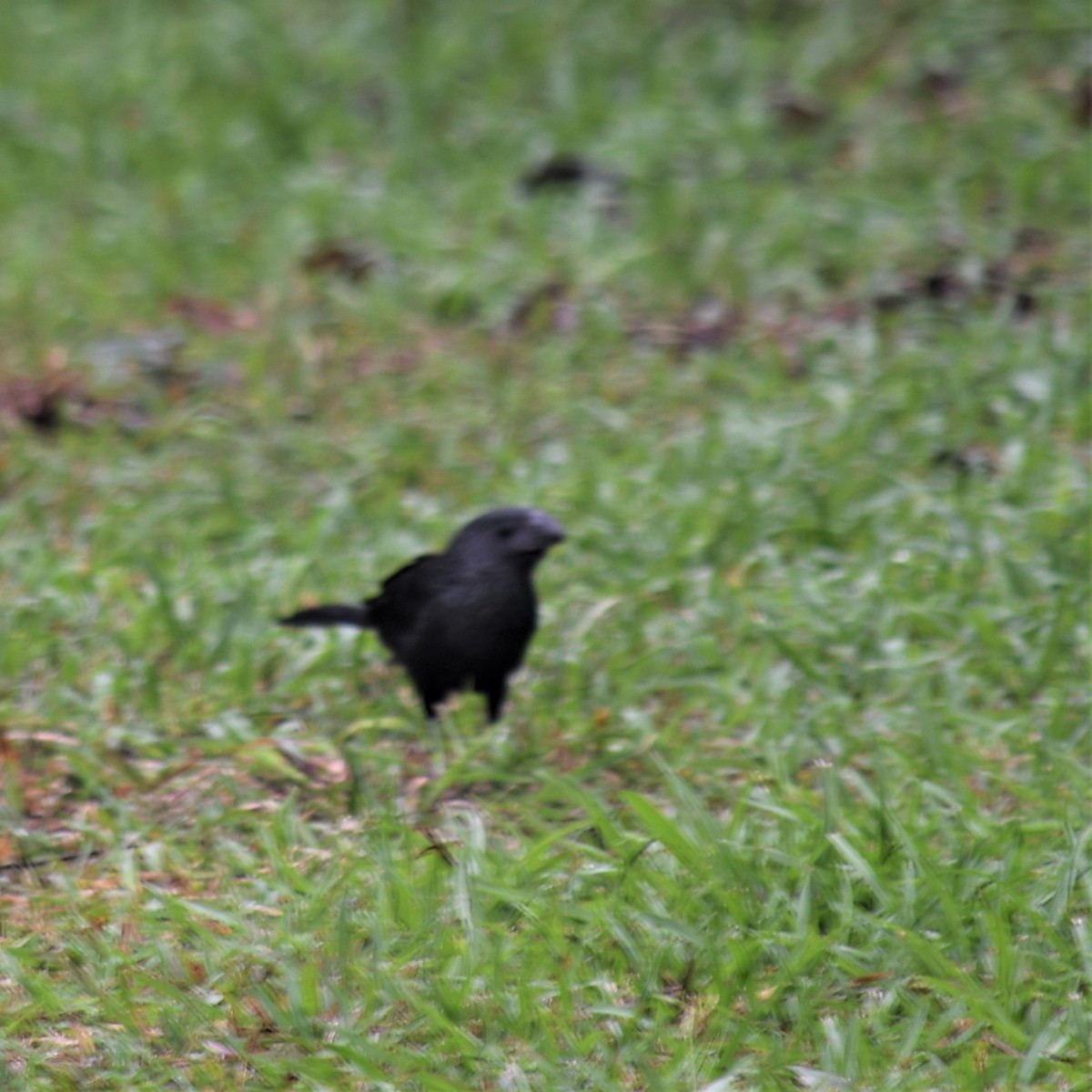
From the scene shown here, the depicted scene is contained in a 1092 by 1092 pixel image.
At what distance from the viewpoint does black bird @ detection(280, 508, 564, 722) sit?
4035 mm

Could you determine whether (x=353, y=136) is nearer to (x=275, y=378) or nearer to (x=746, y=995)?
(x=275, y=378)

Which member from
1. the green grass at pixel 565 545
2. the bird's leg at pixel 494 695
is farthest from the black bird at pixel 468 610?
the green grass at pixel 565 545

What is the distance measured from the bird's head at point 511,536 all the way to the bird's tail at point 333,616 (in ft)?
0.83

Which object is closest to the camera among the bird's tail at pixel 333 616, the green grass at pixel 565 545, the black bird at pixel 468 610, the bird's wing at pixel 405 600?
the green grass at pixel 565 545

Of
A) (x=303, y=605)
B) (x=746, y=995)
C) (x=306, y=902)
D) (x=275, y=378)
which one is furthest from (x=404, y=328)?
(x=746, y=995)

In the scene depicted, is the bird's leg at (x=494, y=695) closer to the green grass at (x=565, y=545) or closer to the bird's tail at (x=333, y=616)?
the green grass at (x=565, y=545)

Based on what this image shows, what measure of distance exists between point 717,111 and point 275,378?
95.6 inches

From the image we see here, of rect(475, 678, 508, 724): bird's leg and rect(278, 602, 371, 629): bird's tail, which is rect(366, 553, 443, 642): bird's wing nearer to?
rect(278, 602, 371, 629): bird's tail

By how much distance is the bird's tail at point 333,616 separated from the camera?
13.9 feet

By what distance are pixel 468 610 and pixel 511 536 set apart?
0.20 meters

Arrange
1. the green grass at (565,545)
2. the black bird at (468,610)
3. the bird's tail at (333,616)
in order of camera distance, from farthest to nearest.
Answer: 1. the bird's tail at (333,616)
2. the black bird at (468,610)
3. the green grass at (565,545)

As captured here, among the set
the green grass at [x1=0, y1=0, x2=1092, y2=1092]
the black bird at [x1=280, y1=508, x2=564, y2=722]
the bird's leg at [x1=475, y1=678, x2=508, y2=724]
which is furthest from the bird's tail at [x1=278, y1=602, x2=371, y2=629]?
the bird's leg at [x1=475, y1=678, x2=508, y2=724]

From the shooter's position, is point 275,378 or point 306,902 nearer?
point 306,902

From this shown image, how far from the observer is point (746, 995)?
9.84 ft
